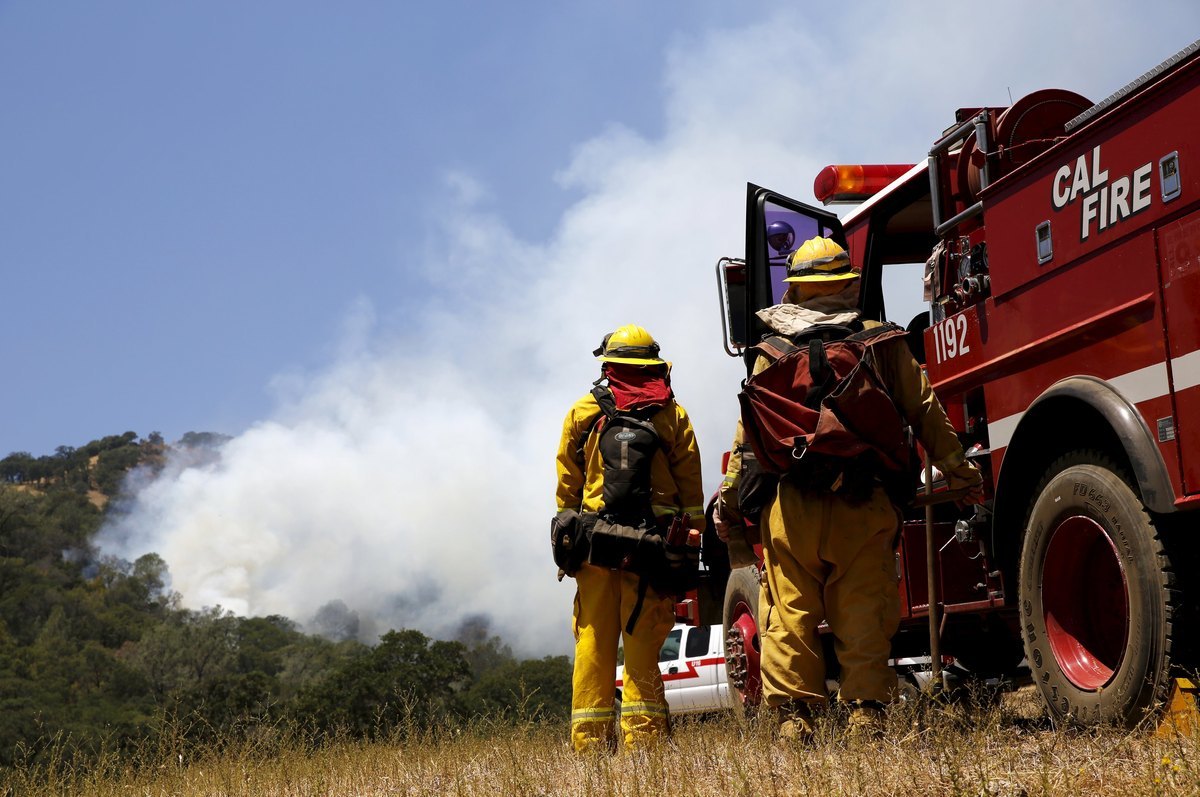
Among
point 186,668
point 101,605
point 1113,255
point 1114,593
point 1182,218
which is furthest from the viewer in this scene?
point 101,605

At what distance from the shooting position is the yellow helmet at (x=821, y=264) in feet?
19.0

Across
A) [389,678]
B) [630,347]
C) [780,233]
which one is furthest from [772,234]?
[389,678]

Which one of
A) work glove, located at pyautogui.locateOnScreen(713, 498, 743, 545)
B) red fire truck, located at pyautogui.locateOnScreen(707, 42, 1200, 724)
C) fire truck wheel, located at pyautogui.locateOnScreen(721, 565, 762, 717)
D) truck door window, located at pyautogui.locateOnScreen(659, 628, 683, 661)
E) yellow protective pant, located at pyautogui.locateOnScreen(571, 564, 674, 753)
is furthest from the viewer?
truck door window, located at pyautogui.locateOnScreen(659, 628, 683, 661)

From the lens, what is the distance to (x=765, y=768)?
498 centimetres

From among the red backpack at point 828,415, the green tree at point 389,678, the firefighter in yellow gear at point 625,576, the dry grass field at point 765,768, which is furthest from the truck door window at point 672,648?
the red backpack at point 828,415

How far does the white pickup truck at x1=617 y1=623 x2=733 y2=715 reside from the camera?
52.2 feet

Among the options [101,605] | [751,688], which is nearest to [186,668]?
[101,605]

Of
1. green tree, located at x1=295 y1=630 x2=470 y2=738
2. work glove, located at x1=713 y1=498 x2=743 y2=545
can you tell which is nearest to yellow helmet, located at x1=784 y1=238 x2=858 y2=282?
work glove, located at x1=713 y1=498 x2=743 y2=545

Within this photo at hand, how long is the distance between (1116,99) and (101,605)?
4071 inches

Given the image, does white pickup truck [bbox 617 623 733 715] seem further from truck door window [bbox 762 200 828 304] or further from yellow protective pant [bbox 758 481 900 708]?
yellow protective pant [bbox 758 481 900 708]

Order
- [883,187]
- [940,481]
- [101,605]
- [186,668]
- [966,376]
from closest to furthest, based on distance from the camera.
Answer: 1. [966,376]
2. [940,481]
3. [883,187]
4. [186,668]
5. [101,605]

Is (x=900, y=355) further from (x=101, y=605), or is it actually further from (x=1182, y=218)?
(x=101, y=605)

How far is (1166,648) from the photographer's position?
4.65 metres

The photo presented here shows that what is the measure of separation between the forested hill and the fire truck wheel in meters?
1.28
